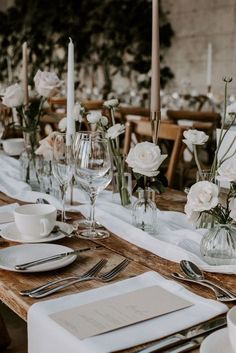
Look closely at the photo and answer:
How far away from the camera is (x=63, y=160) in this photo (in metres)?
1.43

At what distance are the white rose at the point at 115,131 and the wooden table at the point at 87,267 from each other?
0.94ft

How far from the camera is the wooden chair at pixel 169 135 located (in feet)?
7.79

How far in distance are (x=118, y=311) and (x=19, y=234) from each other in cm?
47

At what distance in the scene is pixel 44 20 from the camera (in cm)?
939

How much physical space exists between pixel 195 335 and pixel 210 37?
6826mm

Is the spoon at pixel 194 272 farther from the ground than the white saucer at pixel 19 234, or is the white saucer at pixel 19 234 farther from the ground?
the white saucer at pixel 19 234

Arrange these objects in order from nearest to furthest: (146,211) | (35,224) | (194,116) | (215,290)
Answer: (215,290) → (35,224) → (146,211) → (194,116)

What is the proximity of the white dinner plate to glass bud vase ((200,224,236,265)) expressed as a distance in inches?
10.8

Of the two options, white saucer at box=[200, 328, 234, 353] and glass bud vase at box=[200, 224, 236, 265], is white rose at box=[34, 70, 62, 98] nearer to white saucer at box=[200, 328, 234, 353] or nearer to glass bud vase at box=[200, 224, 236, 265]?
glass bud vase at box=[200, 224, 236, 265]

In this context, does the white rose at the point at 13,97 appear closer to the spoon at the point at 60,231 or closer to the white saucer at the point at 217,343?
the spoon at the point at 60,231

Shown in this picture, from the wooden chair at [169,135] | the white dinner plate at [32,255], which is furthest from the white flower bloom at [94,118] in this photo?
the wooden chair at [169,135]

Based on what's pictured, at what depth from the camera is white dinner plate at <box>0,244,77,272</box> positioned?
110 cm

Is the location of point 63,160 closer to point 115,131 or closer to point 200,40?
point 115,131

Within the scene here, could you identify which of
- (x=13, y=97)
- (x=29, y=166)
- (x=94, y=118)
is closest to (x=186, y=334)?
(x=94, y=118)
